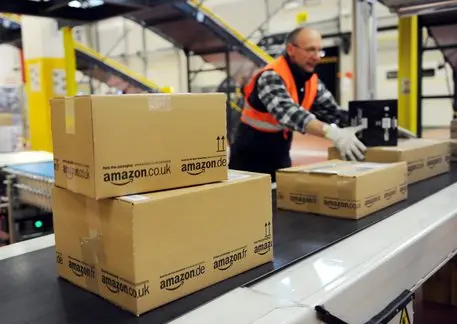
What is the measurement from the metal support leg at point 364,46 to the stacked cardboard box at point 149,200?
2.13 metres

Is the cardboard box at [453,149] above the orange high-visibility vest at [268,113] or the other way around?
the other way around

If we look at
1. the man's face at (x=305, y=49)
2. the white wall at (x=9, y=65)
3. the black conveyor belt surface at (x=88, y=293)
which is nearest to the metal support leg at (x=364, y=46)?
the man's face at (x=305, y=49)

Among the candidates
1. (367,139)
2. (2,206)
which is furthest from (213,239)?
(2,206)

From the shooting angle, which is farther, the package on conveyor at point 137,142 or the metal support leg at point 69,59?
the metal support leg at point 69,59

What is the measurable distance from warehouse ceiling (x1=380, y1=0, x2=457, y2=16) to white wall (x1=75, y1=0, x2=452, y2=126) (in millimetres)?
4845

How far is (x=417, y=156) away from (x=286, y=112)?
651 mm

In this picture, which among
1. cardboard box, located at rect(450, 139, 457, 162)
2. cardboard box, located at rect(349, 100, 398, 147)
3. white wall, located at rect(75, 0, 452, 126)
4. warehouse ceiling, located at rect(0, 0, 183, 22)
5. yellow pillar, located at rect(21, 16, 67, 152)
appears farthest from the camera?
white wall, located at rect(75, 0, 452, 126)

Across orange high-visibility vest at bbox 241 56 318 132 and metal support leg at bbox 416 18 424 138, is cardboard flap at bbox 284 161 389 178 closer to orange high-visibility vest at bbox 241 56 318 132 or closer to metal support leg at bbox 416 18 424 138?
orange high-visibility vest at bbox 241 56 318 132

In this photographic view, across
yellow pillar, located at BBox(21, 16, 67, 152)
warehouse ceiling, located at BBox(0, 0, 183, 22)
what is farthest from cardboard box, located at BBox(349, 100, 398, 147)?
yellow pillar, located at BBox(21, 16, 67, 152)

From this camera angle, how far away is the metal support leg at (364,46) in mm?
3072

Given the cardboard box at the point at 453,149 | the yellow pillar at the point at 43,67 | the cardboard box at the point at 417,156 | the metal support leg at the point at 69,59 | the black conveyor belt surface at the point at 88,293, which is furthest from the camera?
the metal support leg at the point at 69,59

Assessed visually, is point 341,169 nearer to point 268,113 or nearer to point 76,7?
point 268,113

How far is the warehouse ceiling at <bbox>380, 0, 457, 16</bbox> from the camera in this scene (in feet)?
10.2

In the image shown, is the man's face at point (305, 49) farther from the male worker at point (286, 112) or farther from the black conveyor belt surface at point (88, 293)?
the black conveyor belt surface at point (88, 293)
